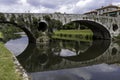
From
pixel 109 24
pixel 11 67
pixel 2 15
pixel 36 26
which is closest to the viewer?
pixel 11 67

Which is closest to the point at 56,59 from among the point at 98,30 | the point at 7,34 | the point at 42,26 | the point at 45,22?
the point at 45,22

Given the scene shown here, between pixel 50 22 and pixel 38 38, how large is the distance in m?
4.11

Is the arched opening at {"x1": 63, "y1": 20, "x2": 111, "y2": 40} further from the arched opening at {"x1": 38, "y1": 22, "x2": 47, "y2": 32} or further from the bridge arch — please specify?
the arched opening at {"x1": 38, "y1": 22, "x2": 47, "y2": 32}

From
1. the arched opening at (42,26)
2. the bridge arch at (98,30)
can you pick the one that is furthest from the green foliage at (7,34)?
the bridge arch at (98,30)

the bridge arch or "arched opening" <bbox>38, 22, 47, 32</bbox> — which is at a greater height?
"arched opening" <bbox>38, 22, 47, 32</bbox>

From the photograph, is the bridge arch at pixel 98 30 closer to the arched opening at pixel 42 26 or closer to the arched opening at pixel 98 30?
the arched opening at pixel 98 30

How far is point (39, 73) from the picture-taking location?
72.4ft

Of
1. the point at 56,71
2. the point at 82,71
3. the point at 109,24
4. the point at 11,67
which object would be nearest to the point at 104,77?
the point at 82,71

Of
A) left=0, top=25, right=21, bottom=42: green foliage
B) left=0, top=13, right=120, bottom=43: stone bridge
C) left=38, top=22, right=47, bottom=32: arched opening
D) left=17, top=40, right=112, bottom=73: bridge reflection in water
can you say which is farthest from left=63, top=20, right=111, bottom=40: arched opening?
left=17, top=40, right=112, bottom=73: bridge reflection in water

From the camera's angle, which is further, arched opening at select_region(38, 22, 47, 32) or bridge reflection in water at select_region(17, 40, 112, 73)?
arched opening at select_region(38, 22, 47, 32)

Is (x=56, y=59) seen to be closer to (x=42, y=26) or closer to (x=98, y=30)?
(x=42, y=26)

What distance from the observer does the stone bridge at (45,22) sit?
49.7m

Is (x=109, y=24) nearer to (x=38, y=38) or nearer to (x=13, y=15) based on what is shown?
(x=38, y=38)

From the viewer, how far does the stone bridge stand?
1957 inches
